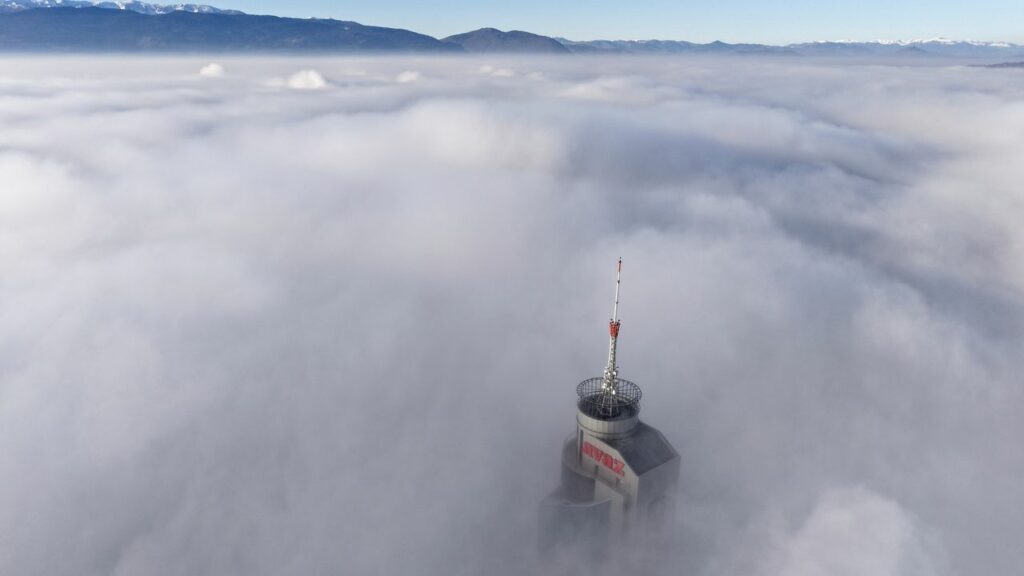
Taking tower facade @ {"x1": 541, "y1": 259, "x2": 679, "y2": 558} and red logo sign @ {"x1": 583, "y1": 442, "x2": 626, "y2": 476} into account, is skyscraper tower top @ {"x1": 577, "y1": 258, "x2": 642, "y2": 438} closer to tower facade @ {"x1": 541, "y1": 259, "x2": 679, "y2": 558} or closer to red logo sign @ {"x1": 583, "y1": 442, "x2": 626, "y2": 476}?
tower facade @ {"x1": 541, "y1": 259, "x2": 679, "y2": 558}

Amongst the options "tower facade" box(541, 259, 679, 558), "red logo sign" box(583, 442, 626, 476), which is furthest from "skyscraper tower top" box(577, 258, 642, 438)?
"red logo sign" box(583, 442, 626, 476)

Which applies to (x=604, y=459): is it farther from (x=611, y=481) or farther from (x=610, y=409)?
(x=610, y=409)

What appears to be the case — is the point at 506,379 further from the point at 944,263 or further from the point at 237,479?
the point at 944,263

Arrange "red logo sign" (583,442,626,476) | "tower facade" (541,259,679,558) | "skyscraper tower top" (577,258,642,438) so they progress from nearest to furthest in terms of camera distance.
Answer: "red logo sign" (583,442,626,476) → "tower facade" (541,259,679,558) → "skyscraper tower top" (577,258,642,438)

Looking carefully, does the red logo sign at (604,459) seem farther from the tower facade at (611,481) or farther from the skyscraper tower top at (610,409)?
the skyscraper tower top at (610,409)

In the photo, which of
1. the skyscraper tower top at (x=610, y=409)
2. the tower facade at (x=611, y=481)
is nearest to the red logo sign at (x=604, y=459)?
the tower facade at (x=611, y=481)

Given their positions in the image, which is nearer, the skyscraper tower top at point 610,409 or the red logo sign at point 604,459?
the red logo sign at point 604,459

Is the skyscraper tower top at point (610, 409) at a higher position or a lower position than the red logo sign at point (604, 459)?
higher

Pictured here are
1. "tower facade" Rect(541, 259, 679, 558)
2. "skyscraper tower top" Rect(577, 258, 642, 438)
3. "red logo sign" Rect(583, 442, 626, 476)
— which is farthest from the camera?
"skyscraper tower top" Rect(577, 258, 642, 438)
